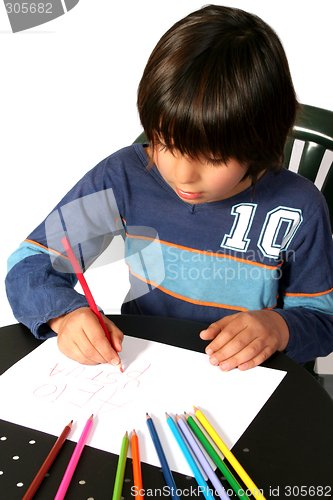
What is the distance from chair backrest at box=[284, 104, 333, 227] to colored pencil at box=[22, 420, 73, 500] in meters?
0.64

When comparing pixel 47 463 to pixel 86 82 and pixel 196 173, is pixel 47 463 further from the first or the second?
pixel 86 82

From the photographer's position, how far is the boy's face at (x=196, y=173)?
502 mm

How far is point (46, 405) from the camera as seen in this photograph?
0.43 meters

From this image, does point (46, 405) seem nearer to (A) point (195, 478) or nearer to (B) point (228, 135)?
(A) point (195, 478)

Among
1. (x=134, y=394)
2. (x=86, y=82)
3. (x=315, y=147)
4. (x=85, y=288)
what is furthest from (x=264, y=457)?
(x=86, y=82)

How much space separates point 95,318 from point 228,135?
26 cm

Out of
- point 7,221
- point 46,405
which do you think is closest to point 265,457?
point 46,405

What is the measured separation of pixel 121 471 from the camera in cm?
34

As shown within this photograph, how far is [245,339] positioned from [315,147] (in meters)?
0.47

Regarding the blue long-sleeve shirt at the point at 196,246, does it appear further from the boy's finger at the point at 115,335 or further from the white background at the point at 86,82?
the white background at the point at 86,82

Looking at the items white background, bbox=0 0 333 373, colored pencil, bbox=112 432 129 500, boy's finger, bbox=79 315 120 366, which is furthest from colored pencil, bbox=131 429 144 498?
white background, bbox=0 0 333 373

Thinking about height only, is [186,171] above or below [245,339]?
above

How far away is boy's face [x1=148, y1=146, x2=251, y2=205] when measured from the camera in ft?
1.65

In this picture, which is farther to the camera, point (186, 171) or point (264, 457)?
point (186, 171)
